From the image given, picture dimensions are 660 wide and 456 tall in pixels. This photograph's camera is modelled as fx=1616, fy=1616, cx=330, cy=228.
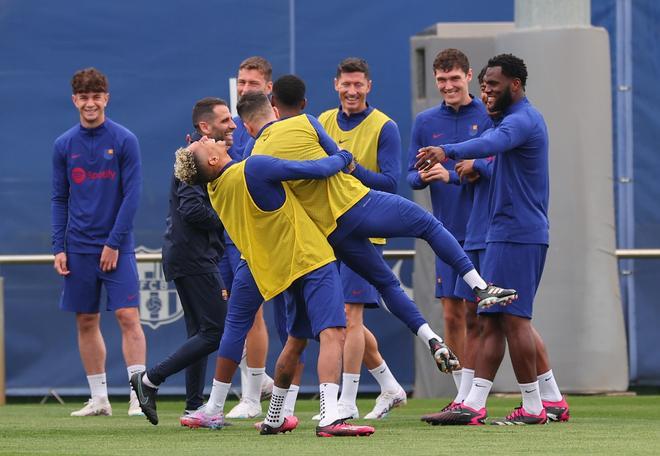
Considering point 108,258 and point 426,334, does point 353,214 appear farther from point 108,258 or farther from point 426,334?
point 108,258

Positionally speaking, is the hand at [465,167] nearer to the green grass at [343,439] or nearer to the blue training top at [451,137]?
the blue training top at [451,137]

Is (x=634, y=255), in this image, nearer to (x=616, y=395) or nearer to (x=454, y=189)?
(x=616, y=395)

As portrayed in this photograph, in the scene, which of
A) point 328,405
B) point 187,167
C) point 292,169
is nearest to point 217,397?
point 328,405

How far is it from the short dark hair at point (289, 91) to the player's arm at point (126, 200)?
234 cm

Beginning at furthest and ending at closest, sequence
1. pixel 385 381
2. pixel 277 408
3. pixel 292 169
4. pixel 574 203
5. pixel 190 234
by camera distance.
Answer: pixel 574 203 < pixel 385 381 < pixel 190 234 < pixel 277 408 < pixel 292 169

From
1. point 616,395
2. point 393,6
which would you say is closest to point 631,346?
point 616,395

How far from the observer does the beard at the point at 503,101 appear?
8570 millimetres

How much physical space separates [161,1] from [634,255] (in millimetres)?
4074

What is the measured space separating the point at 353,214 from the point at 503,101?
3.69ft

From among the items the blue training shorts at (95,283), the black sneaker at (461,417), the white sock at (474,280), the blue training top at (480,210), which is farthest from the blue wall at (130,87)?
the white sock at (474,280)

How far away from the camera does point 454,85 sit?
9711 mm

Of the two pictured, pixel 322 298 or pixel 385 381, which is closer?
pixel 322 298

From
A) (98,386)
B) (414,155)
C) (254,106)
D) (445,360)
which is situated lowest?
(98,386)

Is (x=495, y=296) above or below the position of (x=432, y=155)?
below
